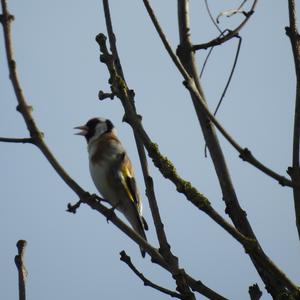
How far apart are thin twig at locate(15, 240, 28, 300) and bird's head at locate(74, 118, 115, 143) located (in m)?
3.36

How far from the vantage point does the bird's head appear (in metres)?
6.41

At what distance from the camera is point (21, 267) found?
273 centimetres

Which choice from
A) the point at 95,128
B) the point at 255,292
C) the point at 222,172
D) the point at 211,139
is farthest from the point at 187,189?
the point at 95,128

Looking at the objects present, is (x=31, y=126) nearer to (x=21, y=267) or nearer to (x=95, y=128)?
(x=21, y=267)

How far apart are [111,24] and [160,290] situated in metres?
1.44

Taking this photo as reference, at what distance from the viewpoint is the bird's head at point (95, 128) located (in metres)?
6.41

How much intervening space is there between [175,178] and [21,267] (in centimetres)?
84

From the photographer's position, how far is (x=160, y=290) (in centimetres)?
311

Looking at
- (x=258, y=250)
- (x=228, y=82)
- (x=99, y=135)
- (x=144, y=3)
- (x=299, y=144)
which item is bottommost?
(x=258, y=250)

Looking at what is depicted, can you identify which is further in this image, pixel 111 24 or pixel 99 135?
pixel 99 135

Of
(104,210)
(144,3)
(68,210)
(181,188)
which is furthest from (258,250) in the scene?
(144,3)

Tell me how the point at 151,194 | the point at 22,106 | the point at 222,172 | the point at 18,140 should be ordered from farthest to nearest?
the point at 222,172, the point at 151,194, the point at 18,140, the point at 22,106

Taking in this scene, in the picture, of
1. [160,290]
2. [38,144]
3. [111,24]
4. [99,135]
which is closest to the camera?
[38,144]

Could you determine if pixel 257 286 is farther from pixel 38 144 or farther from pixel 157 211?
pixel 38 144
